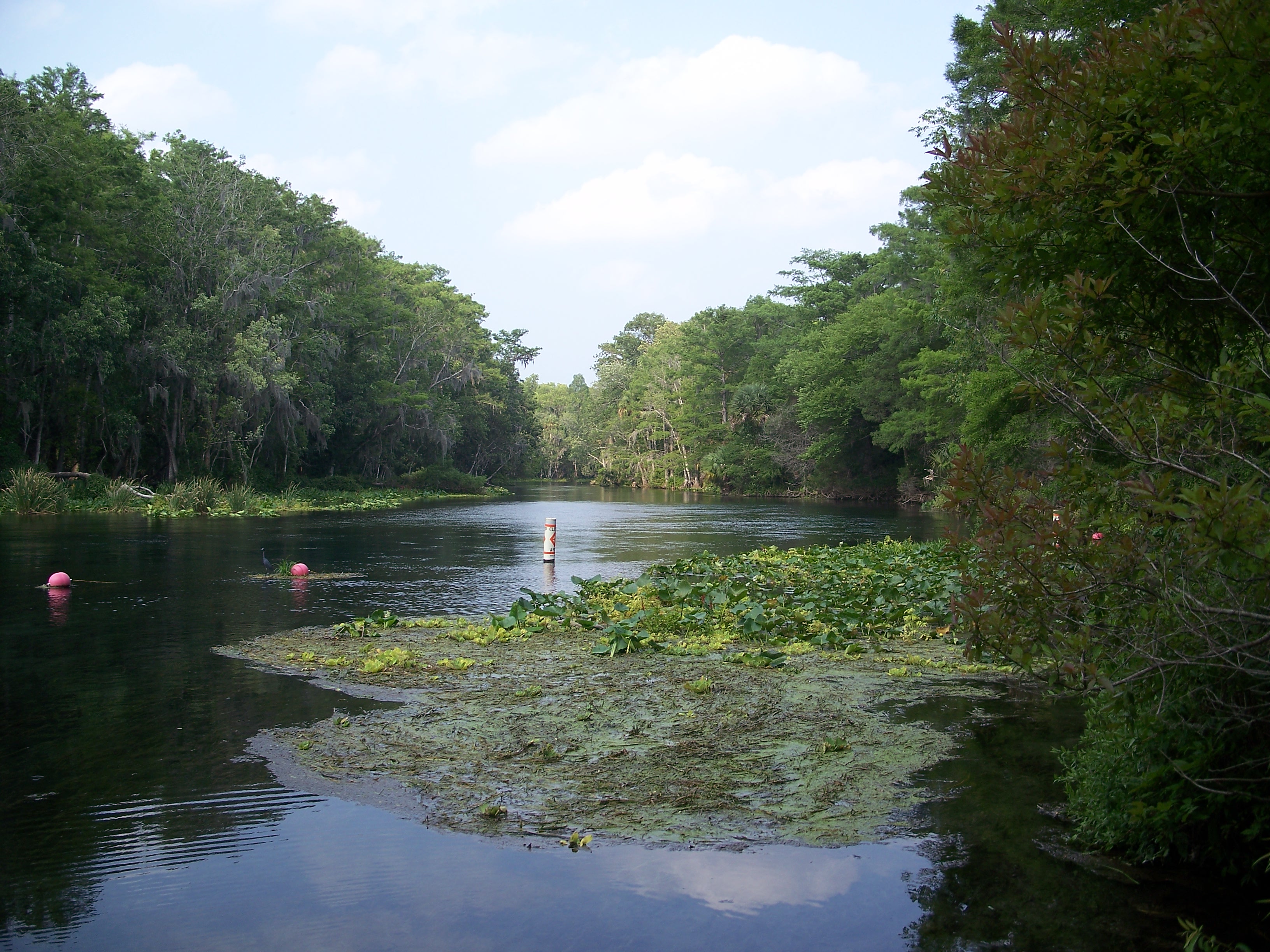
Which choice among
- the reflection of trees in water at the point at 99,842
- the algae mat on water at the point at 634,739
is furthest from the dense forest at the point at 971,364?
the reflection of trees in water at the point at 99,842

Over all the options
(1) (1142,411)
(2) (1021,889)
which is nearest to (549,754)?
(2) (1021,889)

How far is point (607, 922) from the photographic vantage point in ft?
12.3

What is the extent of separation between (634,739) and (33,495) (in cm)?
2731

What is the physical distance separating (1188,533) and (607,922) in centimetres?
259

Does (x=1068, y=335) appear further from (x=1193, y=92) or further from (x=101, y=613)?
(x=101, y=613)

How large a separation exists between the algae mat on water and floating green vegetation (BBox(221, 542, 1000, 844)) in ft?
0.06

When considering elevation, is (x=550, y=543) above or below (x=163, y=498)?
below

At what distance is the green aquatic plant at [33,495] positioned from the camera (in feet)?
88.3

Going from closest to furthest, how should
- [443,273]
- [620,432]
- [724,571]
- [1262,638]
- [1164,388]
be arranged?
[1262,638]
[1164,388]
[724,571]
[443,273]
[620,432]

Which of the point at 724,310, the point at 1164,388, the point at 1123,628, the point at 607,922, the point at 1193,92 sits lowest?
the point at 607,922

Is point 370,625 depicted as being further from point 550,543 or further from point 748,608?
point 550,543

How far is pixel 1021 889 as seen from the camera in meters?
3.91

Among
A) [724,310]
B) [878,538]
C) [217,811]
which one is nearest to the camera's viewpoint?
[217,811]

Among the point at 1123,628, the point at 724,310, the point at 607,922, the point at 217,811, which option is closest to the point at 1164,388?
the point at 1123,628
